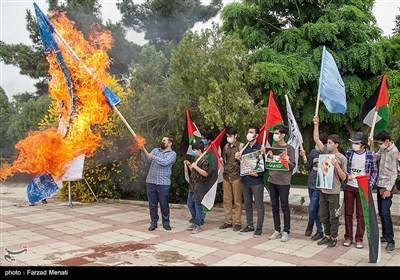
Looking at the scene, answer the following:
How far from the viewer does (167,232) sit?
25.2 ft

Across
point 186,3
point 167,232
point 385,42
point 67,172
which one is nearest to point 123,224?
point 167,232

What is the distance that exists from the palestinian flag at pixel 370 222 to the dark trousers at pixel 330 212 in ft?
2.38

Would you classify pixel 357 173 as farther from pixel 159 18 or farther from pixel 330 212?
pixel 159 18

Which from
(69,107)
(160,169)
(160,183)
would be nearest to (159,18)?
(69,107)

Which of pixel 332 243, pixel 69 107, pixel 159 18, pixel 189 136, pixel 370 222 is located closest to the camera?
pixel 370 222

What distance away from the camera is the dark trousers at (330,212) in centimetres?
638

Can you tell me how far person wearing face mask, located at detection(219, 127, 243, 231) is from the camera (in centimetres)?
782

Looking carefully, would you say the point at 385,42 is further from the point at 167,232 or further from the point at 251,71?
the point at 167,232

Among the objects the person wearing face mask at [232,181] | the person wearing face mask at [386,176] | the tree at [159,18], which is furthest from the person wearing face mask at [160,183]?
the tree at [159,18]

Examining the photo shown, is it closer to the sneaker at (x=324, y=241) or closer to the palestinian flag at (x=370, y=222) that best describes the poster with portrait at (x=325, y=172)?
the palestinian flag at (x=370, y=222)

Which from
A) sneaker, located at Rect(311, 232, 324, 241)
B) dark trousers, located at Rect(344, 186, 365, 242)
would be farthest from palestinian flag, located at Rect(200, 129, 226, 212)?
dark trousers, located at Rect(344, 186, 365, 242)

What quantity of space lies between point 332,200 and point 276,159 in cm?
119

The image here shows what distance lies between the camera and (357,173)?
6.31 m
